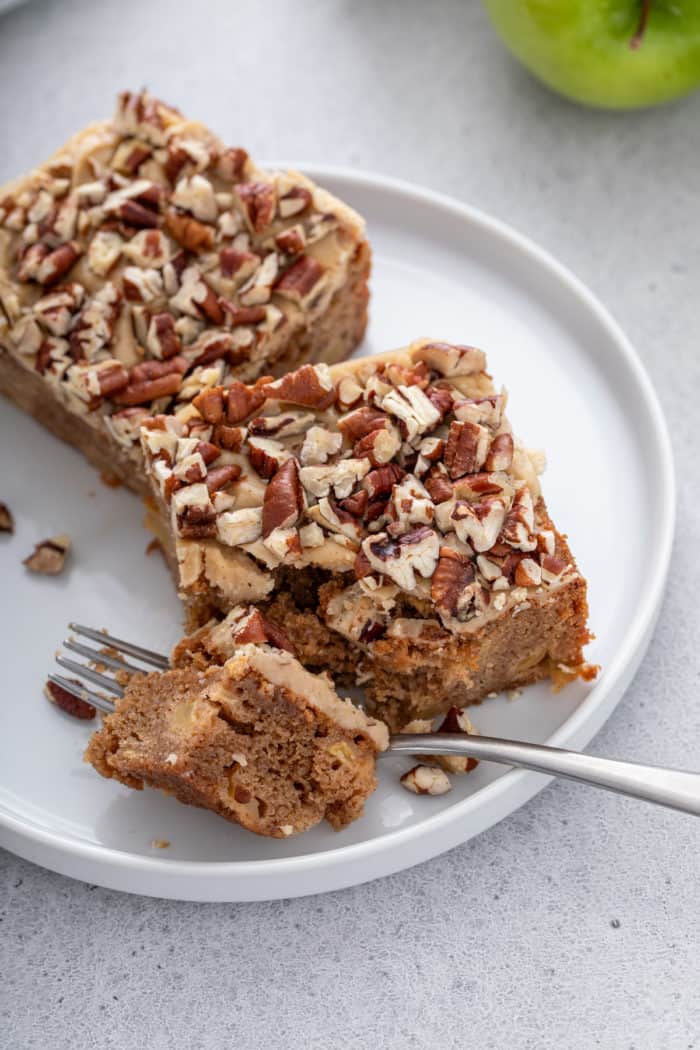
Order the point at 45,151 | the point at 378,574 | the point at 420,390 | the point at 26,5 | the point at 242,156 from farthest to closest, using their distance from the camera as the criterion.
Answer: the point at 26,5 → the point at 45,151 → the point at 242,156 → the point at 420,390 → the point at 378,574

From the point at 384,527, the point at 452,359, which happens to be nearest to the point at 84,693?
the point at 384,527

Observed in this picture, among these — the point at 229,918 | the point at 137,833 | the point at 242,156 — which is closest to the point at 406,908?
the point at 229,918

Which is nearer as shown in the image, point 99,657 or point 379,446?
point 379,446

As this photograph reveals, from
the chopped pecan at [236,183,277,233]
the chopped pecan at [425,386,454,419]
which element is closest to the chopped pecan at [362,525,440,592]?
the chopped pecan at [425,386,454,419]

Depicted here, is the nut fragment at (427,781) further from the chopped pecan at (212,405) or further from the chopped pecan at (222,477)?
the chopped pecan at (212,405)

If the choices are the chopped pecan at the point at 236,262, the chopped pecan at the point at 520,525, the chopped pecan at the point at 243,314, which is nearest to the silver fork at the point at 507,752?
the chopped pecan at the point at 520,525

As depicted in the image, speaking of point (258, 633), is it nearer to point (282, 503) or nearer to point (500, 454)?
point (282, 503)

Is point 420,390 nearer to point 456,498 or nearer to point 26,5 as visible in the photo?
point 456,498
